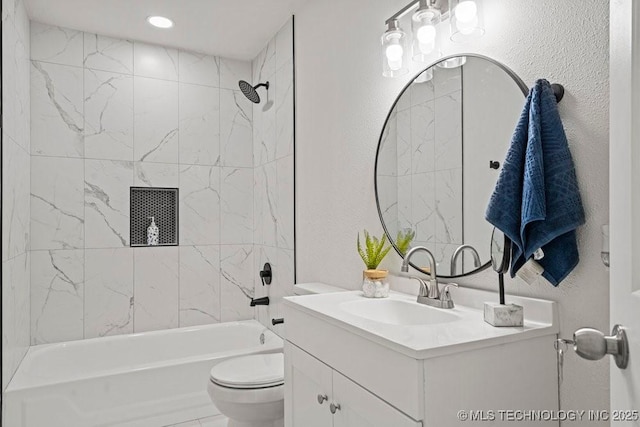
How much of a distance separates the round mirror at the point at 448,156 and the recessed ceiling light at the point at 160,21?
1854 mm

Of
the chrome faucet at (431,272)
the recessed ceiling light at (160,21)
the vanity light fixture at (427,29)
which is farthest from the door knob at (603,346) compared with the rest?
the recessed ceiling light at (160,21)

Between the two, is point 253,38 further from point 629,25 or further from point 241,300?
point 629,25

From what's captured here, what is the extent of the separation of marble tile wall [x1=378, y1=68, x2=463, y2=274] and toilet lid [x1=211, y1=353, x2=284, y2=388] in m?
0.94

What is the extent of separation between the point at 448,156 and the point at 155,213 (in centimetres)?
244

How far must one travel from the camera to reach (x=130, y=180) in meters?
3.16

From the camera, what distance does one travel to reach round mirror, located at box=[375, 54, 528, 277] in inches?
55.3

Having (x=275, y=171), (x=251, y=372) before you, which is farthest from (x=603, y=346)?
(x=275, y=171)

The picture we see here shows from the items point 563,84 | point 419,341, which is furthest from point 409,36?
point 419,341

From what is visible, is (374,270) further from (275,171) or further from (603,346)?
(275,171)

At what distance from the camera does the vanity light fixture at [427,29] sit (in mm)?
1424

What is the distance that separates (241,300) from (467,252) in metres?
2.42

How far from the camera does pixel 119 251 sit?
3109 millimetres

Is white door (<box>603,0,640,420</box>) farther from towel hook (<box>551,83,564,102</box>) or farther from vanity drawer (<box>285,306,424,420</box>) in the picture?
towel hook (<box>551,83,564,102</box>)

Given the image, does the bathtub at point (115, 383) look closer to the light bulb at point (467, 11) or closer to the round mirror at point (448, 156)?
the round mirror at point (448, 156)
